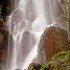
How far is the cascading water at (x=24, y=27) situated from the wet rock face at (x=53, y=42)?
282 cm

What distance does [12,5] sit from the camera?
1293 inches

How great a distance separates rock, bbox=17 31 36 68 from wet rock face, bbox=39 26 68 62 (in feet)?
13.3

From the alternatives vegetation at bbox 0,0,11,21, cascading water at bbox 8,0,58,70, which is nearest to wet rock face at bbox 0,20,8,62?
cascading water at bbox 8,0,58,70

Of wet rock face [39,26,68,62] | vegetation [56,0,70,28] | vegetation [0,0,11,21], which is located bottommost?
wet rock face [39,26,68,62]

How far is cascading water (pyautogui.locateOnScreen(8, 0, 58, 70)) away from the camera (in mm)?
22188

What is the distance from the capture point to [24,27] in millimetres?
27703

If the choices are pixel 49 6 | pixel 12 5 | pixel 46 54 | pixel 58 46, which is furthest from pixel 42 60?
pixel 12 5

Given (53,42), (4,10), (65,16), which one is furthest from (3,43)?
(4,10)

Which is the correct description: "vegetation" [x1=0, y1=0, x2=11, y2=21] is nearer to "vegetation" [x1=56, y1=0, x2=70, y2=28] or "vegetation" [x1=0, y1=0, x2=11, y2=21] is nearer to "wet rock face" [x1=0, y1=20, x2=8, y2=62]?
"wet rock face" [x1=0, y1=20, x2=8, y2=62]

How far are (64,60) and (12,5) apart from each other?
2238cm

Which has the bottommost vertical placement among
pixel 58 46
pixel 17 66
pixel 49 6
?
pixel 17 66

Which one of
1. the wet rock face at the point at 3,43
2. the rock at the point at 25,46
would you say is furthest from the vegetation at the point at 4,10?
the rock at the point at 25,46

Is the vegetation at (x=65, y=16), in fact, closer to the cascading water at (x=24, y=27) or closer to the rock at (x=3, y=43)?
the cascading water at (x=24, y=27)

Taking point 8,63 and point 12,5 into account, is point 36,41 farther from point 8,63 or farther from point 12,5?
point 12,5
